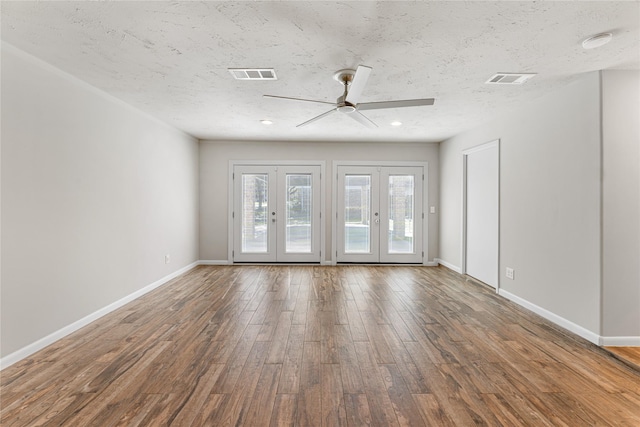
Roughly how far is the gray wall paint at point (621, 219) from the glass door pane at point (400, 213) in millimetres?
3610

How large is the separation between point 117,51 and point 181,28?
2.46 ft

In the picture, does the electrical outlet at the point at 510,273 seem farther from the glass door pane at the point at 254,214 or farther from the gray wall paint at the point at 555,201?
the glass door pane at the point at 254,214

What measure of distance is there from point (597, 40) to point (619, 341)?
99.2 inches

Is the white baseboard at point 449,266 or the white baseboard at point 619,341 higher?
the white baseboard at point 449,266

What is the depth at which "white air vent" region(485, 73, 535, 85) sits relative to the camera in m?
2.95

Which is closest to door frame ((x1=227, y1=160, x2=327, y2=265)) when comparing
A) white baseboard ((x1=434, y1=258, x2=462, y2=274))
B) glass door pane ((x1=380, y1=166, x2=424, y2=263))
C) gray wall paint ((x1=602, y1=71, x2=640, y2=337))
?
glass door pane ((x1=380, y1=166, x2=424, y2=263))

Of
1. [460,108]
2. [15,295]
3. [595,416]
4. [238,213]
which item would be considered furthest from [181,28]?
[238,213]

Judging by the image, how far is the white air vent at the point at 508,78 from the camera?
295 cm

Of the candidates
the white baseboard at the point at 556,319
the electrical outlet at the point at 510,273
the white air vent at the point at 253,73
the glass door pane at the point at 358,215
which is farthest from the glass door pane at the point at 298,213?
the white baseboard at the point at 556,319

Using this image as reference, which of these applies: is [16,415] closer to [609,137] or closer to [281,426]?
[281,426]

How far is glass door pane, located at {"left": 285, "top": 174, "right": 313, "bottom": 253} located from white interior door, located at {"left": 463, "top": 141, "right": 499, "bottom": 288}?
289 centimetres

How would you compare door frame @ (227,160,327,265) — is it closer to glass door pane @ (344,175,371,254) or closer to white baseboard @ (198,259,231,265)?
white baseboard @ (198,259,231,265)

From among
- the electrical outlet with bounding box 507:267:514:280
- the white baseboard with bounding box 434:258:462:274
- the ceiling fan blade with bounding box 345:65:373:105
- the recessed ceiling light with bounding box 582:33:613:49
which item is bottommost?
the white baseboard with bounding box 434:258:462:274

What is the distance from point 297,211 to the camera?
20.6 feet
